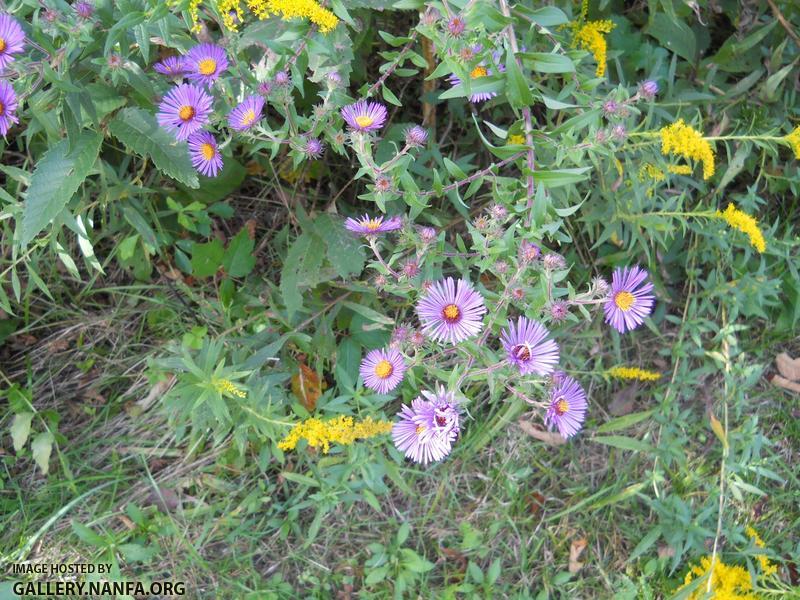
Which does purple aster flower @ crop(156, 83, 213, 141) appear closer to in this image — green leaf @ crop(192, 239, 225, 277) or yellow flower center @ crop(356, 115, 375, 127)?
yellow flower center @ crop(356, 115, 375, 127)

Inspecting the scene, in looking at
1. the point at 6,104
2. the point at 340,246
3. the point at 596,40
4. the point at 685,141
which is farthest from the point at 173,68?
the point at 685,141

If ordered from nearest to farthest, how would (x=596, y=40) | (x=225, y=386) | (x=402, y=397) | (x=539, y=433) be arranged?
1. (x=225, y=386)
2. (x=596, y=40)
3. (x=402, y=397)
4. (x=539, y=433)

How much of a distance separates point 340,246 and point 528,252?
2.52 feet

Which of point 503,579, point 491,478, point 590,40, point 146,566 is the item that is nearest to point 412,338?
point 590,40

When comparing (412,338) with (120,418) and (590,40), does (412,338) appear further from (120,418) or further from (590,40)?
(120,418)

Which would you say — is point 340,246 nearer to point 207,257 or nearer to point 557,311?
point 207,257

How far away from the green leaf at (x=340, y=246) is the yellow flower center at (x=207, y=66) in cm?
62

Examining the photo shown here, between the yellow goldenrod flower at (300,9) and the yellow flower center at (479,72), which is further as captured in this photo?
the yellow flower center at (479,72)

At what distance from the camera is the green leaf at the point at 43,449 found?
252 cm

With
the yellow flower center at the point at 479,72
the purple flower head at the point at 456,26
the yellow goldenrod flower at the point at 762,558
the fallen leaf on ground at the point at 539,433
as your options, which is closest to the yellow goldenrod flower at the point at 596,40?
the yellow flower center at the point at 479,72

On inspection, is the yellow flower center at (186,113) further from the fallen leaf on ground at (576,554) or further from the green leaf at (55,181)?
the fallen leaf on ground at (576,554)

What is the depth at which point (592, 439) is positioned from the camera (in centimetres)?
258

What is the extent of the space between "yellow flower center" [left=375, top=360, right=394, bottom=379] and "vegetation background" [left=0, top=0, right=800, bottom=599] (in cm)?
51

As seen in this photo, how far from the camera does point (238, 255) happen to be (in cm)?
241
